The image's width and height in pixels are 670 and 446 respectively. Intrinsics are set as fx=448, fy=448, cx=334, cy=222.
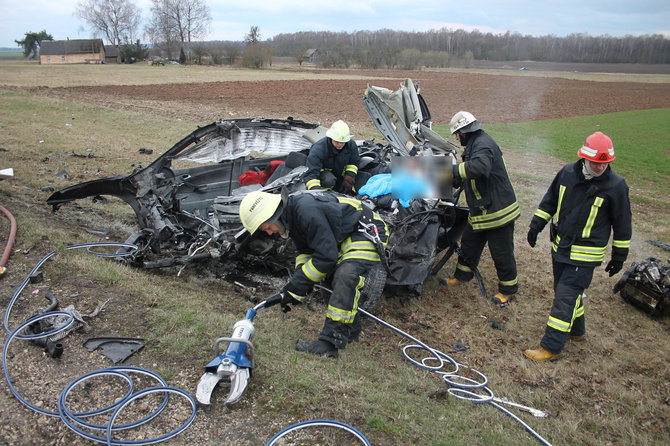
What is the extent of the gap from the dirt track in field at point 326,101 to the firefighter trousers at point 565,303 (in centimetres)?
1175

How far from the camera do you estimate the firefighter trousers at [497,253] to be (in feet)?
15.6

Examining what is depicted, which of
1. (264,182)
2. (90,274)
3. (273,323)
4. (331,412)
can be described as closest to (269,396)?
(331,412)

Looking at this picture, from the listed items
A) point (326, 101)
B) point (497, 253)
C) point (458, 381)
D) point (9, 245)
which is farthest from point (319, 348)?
point (326, 101)

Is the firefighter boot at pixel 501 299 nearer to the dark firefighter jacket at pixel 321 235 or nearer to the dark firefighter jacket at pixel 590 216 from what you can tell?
the dark firefighter jacket at pixel 590 216

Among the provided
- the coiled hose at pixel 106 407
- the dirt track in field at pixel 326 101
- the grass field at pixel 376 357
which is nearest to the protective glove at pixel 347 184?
the grass field at pixel 376 357

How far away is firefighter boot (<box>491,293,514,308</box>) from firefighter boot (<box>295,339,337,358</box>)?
2.24 meters

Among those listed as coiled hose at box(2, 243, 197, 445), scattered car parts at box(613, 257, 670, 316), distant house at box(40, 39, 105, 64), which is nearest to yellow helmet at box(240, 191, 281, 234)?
coiled hose at box(2, 243, 197, 445)

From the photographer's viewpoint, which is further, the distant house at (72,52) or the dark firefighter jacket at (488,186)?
the distant house at (72,52)

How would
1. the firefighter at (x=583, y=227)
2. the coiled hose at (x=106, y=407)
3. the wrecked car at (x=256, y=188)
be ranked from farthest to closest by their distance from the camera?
1. the wrecked car at (x=256, y=188)
2. the firefighter at (x=583, y=227)
3. the coiled hose at (x=106, y=407)

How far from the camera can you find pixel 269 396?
2902mm

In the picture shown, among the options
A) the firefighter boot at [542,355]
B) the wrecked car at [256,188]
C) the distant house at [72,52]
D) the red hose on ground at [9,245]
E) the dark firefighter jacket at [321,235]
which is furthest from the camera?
the distant house at [72,52]

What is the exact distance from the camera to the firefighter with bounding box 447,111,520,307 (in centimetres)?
448

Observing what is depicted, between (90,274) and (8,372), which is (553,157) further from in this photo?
(8,372)

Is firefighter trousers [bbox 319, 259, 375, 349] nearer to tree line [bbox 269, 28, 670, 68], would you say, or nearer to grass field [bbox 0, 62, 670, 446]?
grass field [bbox 0, 62, 670, 446]
